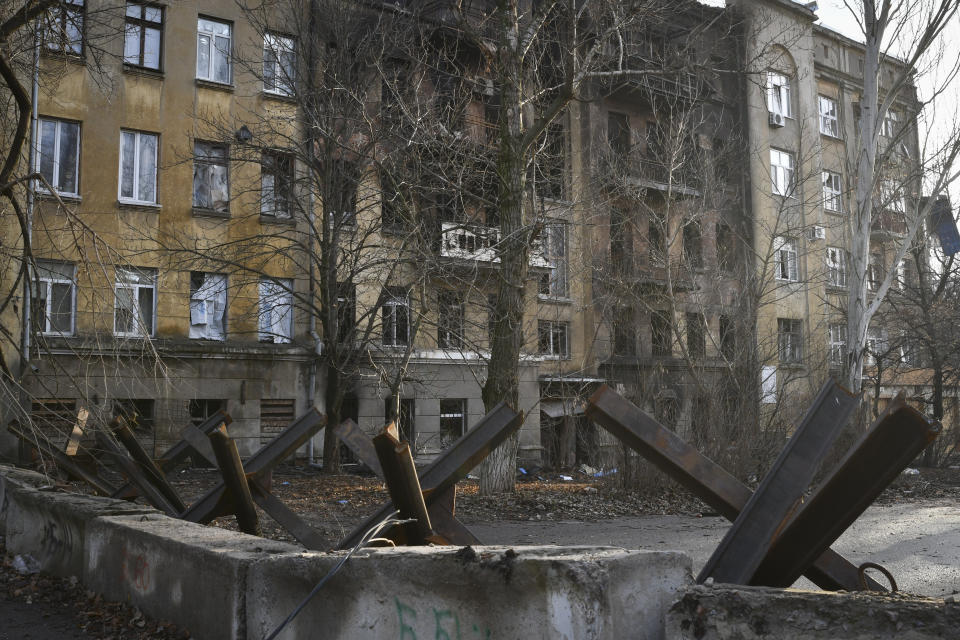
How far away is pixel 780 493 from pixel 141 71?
24.1 meters

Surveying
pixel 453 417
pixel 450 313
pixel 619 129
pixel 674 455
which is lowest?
pixel 453 417

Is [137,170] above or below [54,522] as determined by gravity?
above

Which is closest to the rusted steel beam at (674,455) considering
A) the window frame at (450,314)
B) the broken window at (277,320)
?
the window frame at (450,314)

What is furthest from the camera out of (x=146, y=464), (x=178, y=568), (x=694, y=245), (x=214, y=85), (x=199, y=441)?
(x=694, y=245)

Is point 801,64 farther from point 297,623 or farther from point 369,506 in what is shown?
point 297,623

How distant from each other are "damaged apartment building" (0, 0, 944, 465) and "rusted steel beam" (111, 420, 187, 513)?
766 cm

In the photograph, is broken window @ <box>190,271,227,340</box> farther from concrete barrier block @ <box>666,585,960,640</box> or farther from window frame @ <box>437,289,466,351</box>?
concrete barrier block @ <box>666,585,960,640</box>

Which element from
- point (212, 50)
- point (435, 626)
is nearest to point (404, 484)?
point (435, 626)

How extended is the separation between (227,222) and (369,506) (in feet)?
42.1

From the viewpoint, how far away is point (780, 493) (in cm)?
332

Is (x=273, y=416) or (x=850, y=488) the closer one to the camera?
(x=850, y=488)

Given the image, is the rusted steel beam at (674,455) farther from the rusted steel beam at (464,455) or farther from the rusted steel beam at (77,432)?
the rusted steel beam at (77,432)

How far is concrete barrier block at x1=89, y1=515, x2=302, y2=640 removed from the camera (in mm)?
4199

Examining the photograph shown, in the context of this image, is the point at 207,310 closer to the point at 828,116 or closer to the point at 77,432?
the point at 77,432
